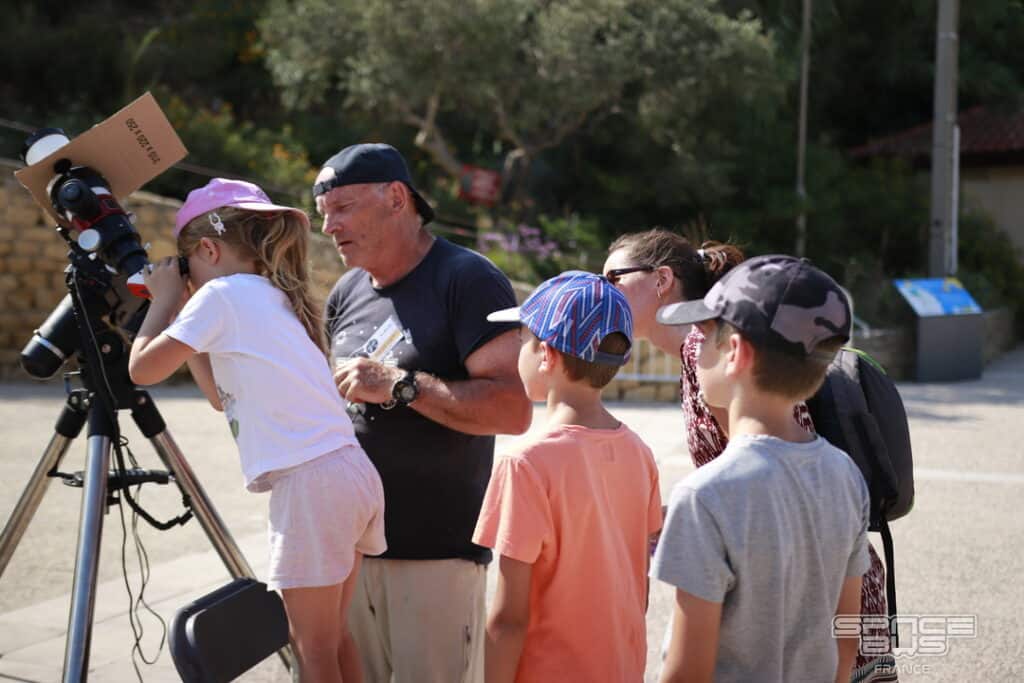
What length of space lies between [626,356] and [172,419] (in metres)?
7.63

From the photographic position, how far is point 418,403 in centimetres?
273

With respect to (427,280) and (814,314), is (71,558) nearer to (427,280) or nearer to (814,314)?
(427,280)

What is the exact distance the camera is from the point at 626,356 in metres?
2.40

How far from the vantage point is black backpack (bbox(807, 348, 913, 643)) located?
2385 mm

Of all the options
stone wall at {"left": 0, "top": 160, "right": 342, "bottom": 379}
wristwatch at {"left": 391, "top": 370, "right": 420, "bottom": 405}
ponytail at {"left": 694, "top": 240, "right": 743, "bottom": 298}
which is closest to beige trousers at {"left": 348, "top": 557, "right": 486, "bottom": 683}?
wristwatch at {"left": 391, "top": 370, "right": 420, "bottom": 405}

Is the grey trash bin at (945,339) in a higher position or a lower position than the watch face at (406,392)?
lower

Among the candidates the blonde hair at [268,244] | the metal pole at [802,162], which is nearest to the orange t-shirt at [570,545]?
the blonde hair at [268,244]

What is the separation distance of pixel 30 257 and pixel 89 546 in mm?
9935

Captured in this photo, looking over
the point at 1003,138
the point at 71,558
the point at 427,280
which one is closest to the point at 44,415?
the point at 71,558

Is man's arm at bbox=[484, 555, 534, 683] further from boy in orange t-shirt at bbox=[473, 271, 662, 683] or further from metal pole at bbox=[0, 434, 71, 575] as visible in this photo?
metal pole at bbox=[0, 434, 71, 575]

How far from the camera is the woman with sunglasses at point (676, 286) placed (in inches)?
101

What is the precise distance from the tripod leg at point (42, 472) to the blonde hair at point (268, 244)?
0.75 metres

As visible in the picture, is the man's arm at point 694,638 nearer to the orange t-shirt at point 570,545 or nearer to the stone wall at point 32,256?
the orange t-shirt at point 570,545

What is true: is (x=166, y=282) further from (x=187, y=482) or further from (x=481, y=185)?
(x=481, y=185)
